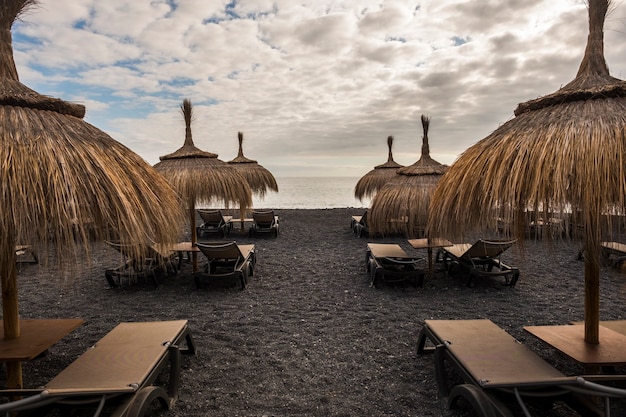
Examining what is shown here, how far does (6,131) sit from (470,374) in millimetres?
3182

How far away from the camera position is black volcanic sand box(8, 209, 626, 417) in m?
2.61

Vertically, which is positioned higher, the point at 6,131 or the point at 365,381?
the point at 6,131

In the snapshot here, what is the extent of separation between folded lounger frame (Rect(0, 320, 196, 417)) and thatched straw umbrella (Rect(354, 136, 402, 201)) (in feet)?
31.6

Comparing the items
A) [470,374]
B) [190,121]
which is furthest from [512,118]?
[190,121]

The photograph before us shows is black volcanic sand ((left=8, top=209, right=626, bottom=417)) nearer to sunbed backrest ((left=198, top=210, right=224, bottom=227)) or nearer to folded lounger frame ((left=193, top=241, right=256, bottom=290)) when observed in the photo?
folded lounger frame ((left=193, top=241, right=256, bottom=290))

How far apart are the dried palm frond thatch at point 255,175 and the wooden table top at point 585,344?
34.7 ft

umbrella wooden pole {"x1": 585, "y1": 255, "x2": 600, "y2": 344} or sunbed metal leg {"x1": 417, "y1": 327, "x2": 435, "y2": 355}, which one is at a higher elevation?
umbrella wooden pole {"x1": 585, "y1": 255, "x2": 600, "y2": 344}

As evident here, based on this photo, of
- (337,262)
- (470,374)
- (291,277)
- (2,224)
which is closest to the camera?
(2,224)

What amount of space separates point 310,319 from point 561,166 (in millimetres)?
3044

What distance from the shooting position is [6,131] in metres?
2.00

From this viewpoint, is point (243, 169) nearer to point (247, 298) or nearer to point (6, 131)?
point (247, 298)

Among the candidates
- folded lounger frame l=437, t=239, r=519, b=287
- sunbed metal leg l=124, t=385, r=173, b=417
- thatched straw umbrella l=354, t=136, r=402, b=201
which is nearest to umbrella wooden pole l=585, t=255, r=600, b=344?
folded lounger frame l=437, t=239, r=519, b=287

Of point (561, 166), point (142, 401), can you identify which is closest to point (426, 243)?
point (561, 166)

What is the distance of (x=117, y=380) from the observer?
2125mm
